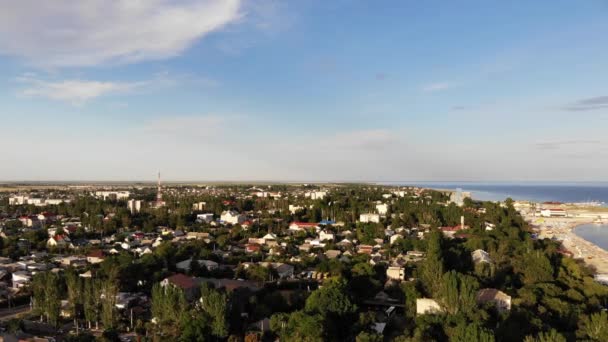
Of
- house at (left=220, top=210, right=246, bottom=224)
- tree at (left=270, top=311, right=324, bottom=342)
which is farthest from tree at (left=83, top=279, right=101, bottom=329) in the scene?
house at (left=220, top=210, right=246, bottom=224)

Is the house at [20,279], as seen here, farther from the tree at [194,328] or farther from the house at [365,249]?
the house at [365,249]

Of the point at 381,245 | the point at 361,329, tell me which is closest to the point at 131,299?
the point at 361,329

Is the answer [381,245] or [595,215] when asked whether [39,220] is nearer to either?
[381,245]

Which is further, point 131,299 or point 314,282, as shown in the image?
point 314,282

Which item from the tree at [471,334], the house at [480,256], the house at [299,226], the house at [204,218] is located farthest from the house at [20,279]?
the house at [204,218]

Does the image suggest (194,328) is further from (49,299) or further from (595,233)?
(595,233)

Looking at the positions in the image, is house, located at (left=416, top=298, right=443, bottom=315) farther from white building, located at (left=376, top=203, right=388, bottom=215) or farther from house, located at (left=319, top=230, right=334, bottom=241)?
white building, located at (left=376, top=203, right=388, bottom=215)
